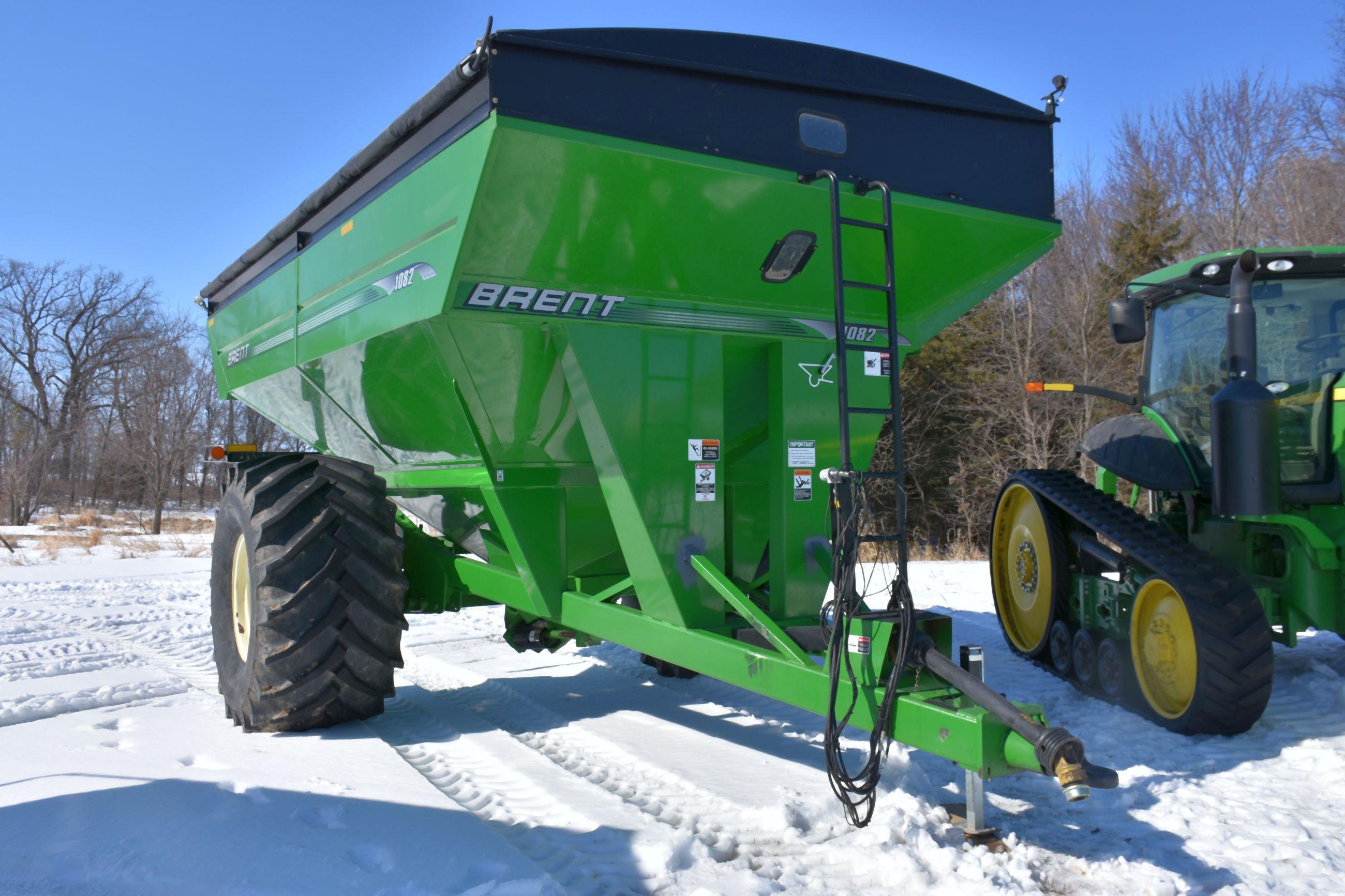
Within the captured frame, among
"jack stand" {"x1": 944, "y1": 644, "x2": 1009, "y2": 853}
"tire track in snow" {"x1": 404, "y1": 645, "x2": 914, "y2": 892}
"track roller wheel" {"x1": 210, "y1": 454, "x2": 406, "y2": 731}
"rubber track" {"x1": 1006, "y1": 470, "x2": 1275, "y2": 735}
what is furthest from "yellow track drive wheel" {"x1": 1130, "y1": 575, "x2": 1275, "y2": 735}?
"track roller wheel" {"x1": 210, "y1": 454, "x2": 406, "y2": 731}

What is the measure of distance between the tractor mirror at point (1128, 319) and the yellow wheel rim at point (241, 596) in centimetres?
489

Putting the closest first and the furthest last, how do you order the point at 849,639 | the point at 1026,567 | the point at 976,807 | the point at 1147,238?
the point at 976,807, the point at 849,639, the point at 1026,567, the point at 1147,238

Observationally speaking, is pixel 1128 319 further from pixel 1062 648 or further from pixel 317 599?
pixel 317 599

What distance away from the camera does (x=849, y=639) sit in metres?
3.20

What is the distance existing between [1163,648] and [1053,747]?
2629 mm

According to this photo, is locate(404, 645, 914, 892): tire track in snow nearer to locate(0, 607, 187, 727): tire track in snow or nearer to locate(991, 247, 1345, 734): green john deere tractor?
locate(0, 607, 187, 727): tire track in snow

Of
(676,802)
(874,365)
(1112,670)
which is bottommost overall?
(676,802)

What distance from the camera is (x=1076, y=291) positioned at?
69.0 ft

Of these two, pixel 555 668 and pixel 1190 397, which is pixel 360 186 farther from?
pixel 1190 397

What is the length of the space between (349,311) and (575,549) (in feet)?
5.35

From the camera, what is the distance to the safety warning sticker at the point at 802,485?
406 centimetres

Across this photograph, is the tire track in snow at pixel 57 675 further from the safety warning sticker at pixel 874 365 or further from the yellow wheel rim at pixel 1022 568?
the yellow wheel rim at pixel 1022 568

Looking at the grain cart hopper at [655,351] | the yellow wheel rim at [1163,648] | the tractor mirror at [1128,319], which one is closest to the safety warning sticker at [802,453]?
the grain cart hopper at [655,351]

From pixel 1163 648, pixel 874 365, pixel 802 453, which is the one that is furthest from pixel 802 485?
pixel 1163 648
